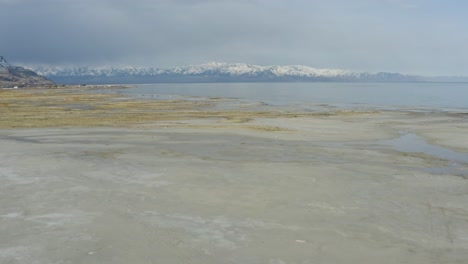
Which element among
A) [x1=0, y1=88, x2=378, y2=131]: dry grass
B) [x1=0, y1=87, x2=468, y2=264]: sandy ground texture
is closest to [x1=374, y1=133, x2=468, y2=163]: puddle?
[x1=0, y1=87, x2=468, y2=264]: sandy ground texture

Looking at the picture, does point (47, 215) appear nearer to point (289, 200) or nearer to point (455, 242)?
point (289, 200)

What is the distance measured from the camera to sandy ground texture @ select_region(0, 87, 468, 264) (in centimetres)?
1012

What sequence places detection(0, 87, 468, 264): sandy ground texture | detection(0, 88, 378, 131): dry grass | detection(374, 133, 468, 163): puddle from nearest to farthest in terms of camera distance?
detection(0, 87, 468, 264): sandy ground texture < detection(374, 133, 468, 163): puddle < detection(0, 88, 378, 131): dry grass

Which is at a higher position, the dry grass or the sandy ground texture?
the sandy ground texture

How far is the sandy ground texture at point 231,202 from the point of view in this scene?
10125 mm

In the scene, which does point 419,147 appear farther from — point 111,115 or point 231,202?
point 111,115

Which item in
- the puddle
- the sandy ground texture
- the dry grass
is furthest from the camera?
the dry grass

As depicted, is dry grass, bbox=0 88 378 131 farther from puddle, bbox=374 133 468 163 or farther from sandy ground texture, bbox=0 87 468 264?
sandy ground texture, bbox=0 87 468 264

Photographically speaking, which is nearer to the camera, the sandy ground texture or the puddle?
the sandy ground texture

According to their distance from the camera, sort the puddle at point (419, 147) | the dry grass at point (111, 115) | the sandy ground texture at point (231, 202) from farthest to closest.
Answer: the dry grass at point (111, 115)
the puddle at point (419, 147)
the sandy ground texture at point (231, 202)

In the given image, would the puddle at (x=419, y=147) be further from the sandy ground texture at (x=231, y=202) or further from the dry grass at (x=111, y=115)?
the dry grass at (x=111, y=115)

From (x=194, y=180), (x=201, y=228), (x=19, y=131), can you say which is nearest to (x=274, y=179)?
(x=194, y=180)

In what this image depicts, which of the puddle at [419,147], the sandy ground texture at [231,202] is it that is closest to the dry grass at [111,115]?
the puddle at [419,147]

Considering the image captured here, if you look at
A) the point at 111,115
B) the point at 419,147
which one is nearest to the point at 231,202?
the point at 419,147
